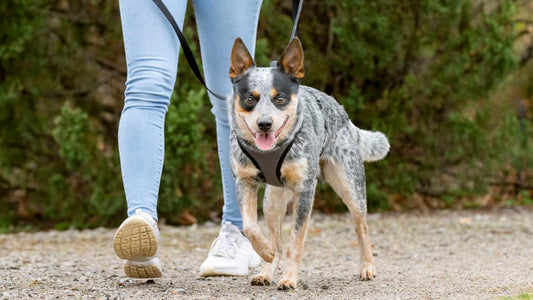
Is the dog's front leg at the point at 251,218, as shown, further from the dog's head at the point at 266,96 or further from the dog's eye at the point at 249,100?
the dog's eye at the point at 249,100

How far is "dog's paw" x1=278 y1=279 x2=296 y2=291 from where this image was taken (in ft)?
11.7

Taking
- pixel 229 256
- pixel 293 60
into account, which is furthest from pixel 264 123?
→ pixel 229 256

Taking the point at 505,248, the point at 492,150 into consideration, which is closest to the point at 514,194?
the point at 492,150

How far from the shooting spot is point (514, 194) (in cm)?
904

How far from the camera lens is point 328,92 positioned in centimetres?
799

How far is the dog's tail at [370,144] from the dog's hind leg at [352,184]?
0.25 meters

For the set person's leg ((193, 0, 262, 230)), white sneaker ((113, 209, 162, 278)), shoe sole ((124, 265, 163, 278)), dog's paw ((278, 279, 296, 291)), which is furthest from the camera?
person's leg ((193, 0, 262, 230))

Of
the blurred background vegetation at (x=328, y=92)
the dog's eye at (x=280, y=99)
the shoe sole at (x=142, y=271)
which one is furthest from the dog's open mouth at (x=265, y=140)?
the blurred background vegetation at (x=328, y=92)

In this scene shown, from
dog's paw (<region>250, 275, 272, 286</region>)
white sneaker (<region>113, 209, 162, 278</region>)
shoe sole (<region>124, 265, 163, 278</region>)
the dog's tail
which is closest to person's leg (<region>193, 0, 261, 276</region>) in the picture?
dog's paw (<region>250, 275, 272, 286</region>)

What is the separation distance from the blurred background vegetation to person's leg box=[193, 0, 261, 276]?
295 cm

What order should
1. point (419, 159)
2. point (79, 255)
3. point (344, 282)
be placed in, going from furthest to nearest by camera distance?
point (419, 159) < point (79, 255) < point (344, 282)

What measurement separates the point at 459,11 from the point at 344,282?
4564mm

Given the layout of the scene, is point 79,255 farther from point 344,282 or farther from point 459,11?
point 459,11

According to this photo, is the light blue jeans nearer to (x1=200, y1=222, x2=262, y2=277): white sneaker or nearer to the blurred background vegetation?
(x1=200, y1=222, x2=262, y2=277): white sneaker
